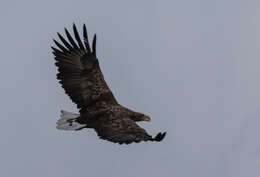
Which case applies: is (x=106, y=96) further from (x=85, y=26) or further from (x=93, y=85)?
(x=85, y=26)

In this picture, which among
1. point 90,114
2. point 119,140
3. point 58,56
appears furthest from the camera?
point 58,56

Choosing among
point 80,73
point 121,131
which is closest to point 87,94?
point 80,73

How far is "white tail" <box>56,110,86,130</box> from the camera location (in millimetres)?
17047

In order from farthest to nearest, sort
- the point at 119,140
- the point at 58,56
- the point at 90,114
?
the point at 58,56 → the point at 90,114 → the point at 119,140

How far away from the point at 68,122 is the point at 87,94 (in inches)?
33.0

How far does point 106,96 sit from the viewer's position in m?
16.9

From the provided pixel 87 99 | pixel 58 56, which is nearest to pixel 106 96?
pixel 87 99

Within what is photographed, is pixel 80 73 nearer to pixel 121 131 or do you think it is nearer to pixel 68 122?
pixel 68 122

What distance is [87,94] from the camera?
17000 millimetres

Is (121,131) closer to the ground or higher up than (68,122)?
closer to the ground

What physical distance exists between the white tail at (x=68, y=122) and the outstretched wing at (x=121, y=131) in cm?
116

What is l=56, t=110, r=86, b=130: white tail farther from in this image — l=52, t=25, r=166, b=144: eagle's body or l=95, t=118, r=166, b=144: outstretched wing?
l=95, t=118, r=166, b=144: outstretched wing

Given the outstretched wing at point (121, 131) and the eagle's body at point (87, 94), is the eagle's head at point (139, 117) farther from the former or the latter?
the outstretched wing at point (121, 131)

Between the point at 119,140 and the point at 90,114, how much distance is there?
1.68m
